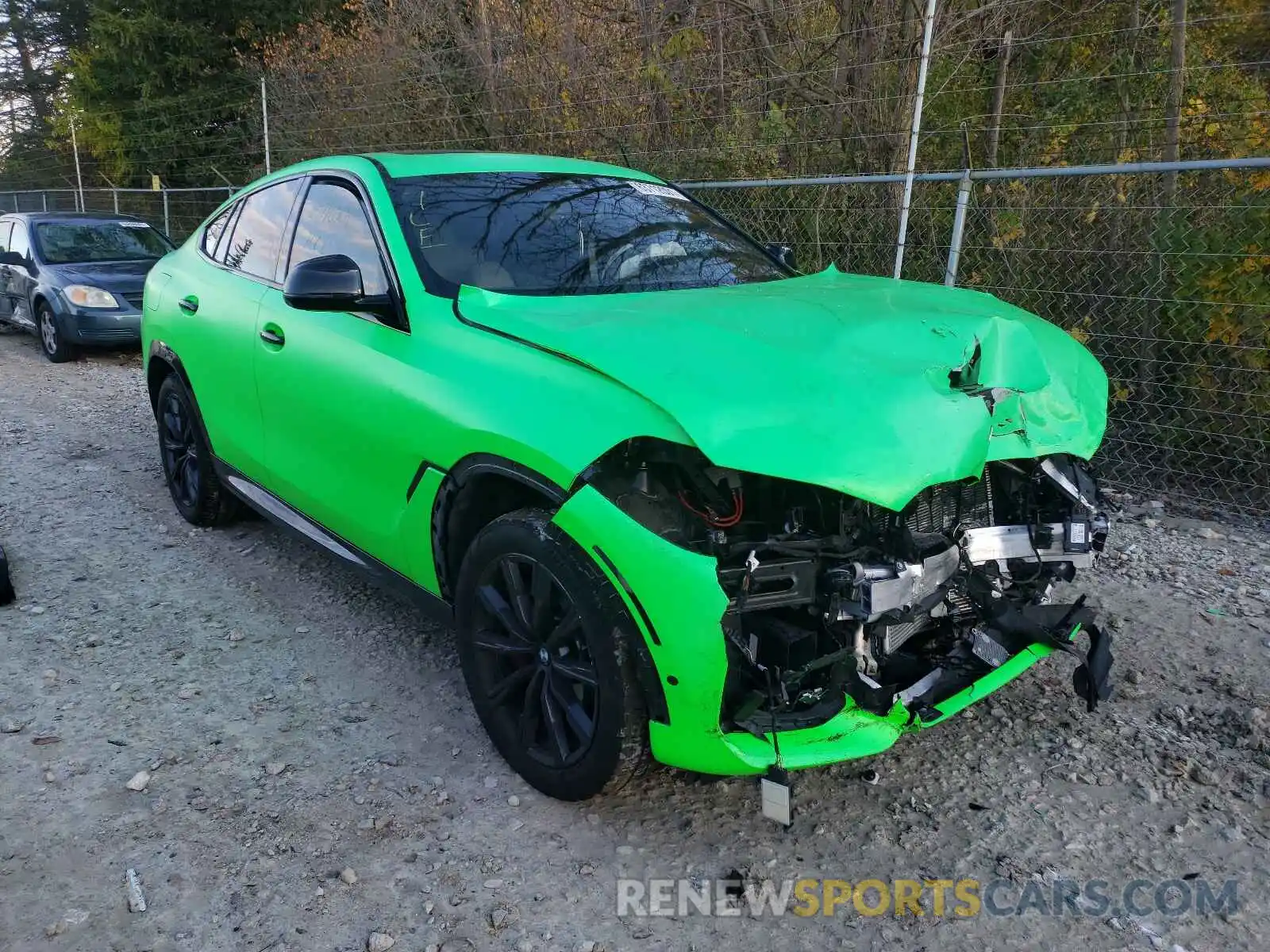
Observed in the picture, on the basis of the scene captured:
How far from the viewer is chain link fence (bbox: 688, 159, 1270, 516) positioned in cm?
525

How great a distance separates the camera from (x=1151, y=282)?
219 inches

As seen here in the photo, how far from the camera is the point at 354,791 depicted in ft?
9.59

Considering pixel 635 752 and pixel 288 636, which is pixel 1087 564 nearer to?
pixel 635 752

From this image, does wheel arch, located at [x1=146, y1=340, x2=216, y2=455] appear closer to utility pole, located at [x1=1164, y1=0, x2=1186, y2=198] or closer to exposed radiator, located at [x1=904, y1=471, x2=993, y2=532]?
exposed radiator, located at [x1=904, y1=471, x2=993, y2=532]

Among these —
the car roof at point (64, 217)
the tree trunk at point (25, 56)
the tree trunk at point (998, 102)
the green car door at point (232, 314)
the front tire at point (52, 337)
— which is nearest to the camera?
the green car door at point (232, 314)

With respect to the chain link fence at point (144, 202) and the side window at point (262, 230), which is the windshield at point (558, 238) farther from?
the chain link fence at point (144, 202)

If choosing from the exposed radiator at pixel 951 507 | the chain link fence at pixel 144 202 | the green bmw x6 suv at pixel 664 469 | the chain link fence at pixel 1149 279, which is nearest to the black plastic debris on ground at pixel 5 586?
the green bmw x6 suv at pixel 664 469

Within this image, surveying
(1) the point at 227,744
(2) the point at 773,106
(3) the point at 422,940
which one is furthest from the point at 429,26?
(3) the point at 422,940

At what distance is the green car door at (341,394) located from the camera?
3176mm

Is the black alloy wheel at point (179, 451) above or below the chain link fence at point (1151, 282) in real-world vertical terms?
below

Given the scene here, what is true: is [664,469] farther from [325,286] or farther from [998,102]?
[998,102]

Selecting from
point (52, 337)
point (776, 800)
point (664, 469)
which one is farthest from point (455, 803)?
point (52, 337)

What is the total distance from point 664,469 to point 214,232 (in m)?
3.35

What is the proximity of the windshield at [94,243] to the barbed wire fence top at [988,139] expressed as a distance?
331 centimetres
